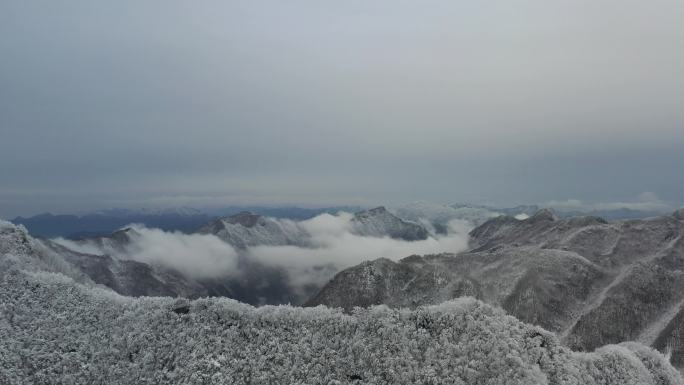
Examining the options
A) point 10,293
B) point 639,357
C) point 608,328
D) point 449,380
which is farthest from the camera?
point 608,328

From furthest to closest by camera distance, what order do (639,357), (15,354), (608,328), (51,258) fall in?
1. (608,328)
2. (51,258)
3. (639,357)
4. (15,354)

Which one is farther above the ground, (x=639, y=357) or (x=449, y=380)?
(x=449, y=380)

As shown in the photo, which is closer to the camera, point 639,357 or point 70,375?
point 70,375

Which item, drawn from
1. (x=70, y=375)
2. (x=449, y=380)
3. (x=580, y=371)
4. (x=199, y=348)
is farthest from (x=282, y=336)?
(x=580, y=371)

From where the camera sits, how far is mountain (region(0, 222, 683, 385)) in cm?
2542

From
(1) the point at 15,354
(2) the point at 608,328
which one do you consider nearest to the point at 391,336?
(1) the point at 15,354

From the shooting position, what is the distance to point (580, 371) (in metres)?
28.5

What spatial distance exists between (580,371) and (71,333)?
29429 mm

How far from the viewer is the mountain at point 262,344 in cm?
2542

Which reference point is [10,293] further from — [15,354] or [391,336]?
[391,336]

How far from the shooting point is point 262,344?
2731 centimetres

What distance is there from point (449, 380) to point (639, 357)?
19.2 meters

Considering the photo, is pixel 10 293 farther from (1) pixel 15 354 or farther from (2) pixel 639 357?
(2) pixel 639 357

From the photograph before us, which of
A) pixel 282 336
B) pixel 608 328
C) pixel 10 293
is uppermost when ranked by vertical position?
pixel 10 293
